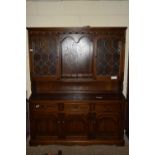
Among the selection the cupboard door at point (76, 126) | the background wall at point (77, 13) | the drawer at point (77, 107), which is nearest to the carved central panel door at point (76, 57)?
the background wall at point (77, 13)

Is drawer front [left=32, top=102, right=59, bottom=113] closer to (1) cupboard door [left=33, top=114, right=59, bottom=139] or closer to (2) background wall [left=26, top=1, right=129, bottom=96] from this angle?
(1) cupboard door [left=33, top=114, right=59, bottom=139]

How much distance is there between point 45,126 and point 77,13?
6.67 ft

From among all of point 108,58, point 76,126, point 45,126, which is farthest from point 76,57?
point 45,126

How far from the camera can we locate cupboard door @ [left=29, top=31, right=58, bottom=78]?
4105 mm

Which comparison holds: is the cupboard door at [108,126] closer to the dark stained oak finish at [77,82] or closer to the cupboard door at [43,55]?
the dark stained oak finish at [77,82]

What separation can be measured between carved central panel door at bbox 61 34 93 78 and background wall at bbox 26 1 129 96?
35 cm

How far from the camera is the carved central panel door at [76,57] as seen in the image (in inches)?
163

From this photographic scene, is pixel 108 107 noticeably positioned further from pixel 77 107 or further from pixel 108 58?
pixel 108 58

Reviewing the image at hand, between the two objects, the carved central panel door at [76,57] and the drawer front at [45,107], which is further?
the carved central panel door at [76,57]

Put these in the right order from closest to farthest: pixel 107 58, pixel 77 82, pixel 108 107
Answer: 1. pixel 108 107
2. pixel 107 58
3. pixel 77 82

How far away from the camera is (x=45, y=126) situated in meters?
4.03
